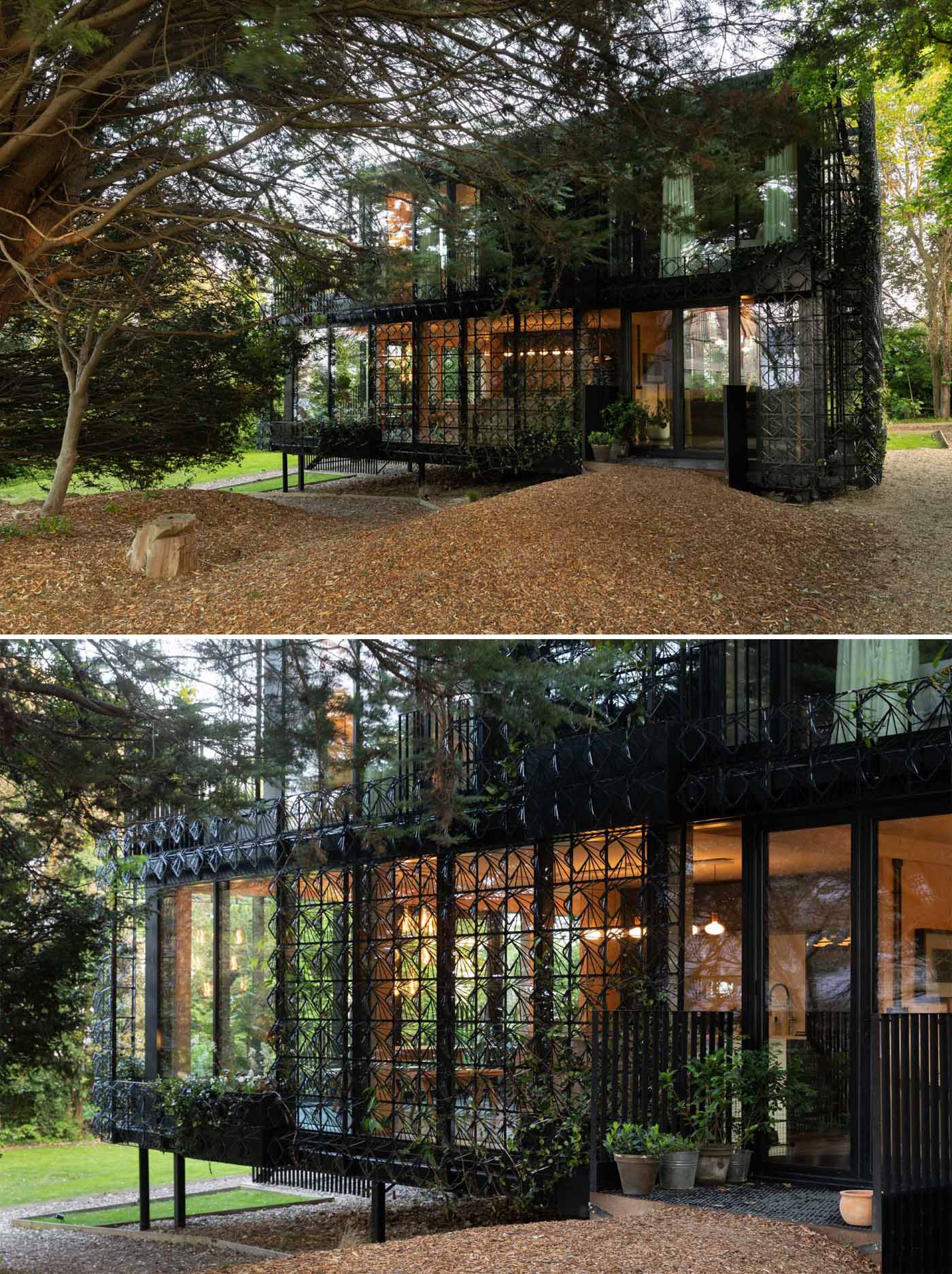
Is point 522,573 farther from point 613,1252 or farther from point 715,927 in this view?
point 613,1252

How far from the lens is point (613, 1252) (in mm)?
5559

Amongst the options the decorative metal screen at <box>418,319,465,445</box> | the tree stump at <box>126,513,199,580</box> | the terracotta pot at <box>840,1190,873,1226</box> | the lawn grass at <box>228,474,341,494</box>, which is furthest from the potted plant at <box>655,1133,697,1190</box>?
the lawn grass at <box>228,474,341,494</box>

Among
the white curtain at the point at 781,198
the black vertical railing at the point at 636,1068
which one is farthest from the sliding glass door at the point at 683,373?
the black vertical railing at the point at 636,1068

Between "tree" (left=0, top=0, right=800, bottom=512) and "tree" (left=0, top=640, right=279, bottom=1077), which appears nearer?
"tree" (left=0, top=640, right=279, bottom=1077)

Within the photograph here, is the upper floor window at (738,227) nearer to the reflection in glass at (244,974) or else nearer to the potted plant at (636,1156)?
the reflection in glass at (244,974)

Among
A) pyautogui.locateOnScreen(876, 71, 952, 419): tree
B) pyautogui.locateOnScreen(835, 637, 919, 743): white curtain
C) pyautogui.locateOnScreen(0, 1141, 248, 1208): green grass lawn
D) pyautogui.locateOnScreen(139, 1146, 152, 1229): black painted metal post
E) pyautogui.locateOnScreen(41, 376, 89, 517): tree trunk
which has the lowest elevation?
pyautogui.locateOnScreen(0, 1141, 248, 1208): green grass lawn

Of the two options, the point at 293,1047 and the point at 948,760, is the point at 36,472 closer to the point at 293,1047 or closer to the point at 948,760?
the point at 293,1047

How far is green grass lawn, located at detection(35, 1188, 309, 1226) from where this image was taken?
1420 centimetres

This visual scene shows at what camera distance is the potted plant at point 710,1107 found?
750cm

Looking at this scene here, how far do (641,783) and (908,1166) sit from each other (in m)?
3.64

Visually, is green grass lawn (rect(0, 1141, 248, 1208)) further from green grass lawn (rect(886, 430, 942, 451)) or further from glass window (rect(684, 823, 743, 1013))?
green grass lawn (rect(886, 430, 942, 451))

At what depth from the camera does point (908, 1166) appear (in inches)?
217

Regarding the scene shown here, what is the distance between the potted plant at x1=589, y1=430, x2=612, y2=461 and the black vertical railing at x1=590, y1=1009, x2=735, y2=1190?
11916mm

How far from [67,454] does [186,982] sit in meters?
6.49
